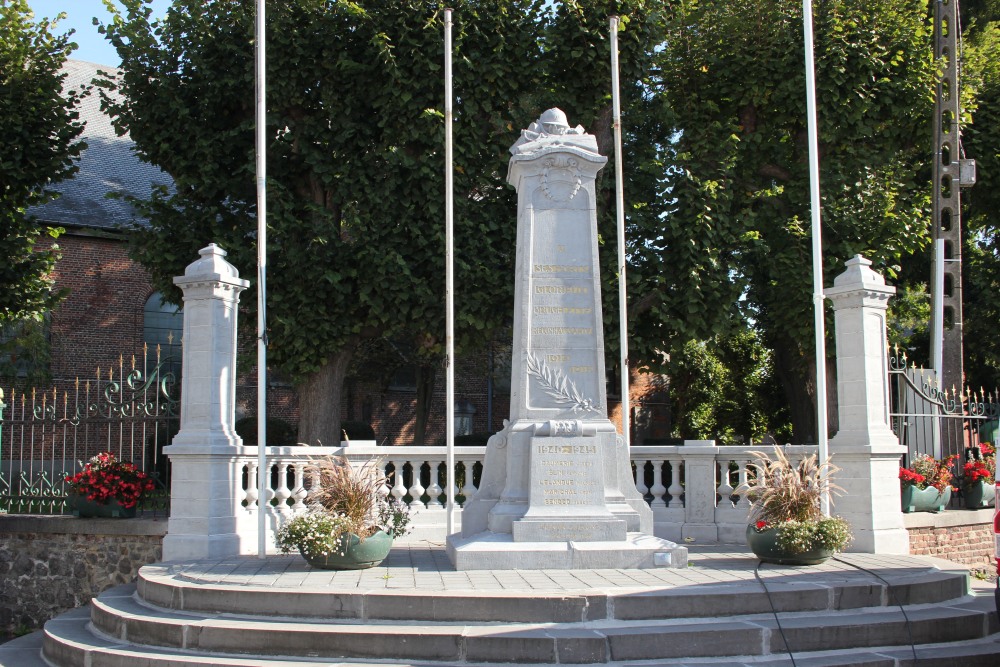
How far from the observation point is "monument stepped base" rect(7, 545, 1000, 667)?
6.95 m

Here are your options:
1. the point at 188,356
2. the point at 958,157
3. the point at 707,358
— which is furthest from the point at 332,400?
the point at 707,358

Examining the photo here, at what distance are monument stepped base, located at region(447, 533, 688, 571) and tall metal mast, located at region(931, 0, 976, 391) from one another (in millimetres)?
10396

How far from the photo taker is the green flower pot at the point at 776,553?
9.20 m

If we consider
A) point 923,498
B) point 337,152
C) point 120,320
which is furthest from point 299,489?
point 120,320

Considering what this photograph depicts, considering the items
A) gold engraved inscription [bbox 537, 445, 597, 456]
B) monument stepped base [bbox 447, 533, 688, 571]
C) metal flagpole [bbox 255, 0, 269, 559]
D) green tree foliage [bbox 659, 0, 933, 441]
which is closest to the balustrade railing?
metal flagpole [bbox 255, 0, 269, 559]

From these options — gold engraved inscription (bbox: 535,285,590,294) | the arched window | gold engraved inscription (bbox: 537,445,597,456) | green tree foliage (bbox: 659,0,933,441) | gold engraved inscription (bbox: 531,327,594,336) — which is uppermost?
green tree foliage (bbox: 659,0,933,441)

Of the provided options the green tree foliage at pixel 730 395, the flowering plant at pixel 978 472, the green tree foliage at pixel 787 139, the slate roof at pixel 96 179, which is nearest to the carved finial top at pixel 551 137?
the green tree foliage at pixel 787 139

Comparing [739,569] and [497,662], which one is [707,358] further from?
[497,662]

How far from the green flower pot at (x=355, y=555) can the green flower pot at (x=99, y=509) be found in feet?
12.9

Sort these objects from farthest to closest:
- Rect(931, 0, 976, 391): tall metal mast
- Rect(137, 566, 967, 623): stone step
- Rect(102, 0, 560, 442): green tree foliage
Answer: Rect(931, 0, 976, 391): tall metal mast, Rect(102, 0, 560, 442): green tree foliage, Rect(137, 566, 967, 623): stone step

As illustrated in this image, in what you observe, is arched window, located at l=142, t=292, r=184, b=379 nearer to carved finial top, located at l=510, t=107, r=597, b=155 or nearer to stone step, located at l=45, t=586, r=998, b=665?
carved finial top, located at l=510, t=107, r=597, b=155

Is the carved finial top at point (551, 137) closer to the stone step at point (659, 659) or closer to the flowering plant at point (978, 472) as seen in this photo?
the stone step at point (659, 659)

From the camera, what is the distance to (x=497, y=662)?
6848 millimetres

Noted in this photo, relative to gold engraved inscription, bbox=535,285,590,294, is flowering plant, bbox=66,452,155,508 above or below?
below
